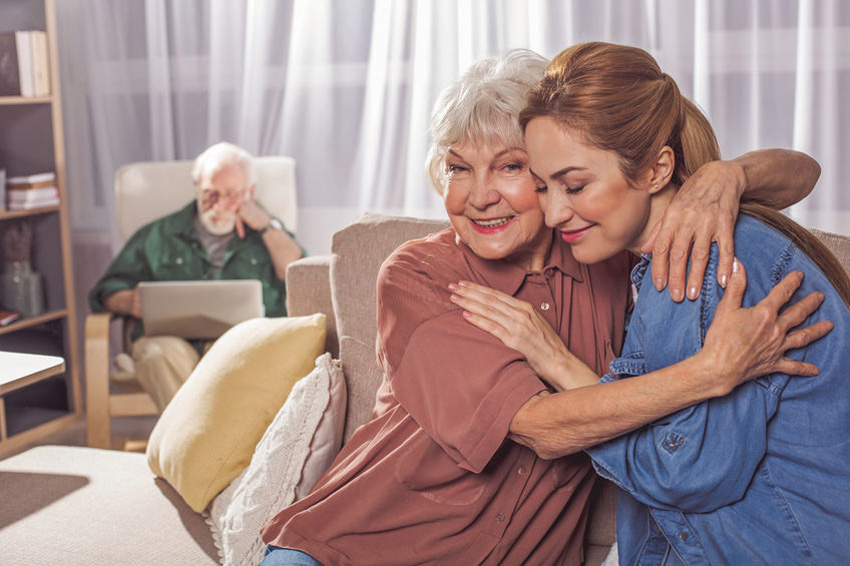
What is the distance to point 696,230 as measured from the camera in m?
1.14

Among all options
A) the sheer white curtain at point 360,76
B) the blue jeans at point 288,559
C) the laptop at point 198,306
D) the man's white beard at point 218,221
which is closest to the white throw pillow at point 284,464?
the blue jeans at point 288,559

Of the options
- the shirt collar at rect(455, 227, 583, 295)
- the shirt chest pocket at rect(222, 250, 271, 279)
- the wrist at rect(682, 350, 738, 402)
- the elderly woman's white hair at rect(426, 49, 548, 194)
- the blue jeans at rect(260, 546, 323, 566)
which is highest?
the elderly woman's white hair at rect(426, 49, 548, 194)

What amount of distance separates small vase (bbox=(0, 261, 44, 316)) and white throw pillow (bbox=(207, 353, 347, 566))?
2336mm

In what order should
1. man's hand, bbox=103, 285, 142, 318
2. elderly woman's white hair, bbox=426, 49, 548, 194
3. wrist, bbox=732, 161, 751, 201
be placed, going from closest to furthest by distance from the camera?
wrist, bbox=732, 161, 751, 201
elderly woman's white hair, bbox=426, 49, 548, 194
man's hand, bbox=103, 285, 142, 318

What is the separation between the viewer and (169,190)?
352cm

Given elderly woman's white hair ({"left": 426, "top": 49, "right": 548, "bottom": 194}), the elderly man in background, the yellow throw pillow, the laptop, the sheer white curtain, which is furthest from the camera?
the elderly man in background

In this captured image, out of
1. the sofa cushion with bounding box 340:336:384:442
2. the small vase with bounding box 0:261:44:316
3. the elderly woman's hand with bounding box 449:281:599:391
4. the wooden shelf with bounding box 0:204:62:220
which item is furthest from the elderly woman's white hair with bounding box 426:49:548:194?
the small vase with bounding box 0:261:44:316

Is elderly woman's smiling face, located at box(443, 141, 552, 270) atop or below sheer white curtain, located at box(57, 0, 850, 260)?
below

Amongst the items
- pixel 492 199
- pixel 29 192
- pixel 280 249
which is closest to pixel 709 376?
pixel 492 199

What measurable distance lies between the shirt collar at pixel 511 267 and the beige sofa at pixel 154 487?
0.39 m

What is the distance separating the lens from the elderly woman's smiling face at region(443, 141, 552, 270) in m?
1.39

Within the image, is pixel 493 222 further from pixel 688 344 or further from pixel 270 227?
pixel 270 227

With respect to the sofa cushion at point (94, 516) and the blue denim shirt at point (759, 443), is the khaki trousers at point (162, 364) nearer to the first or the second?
the sofa cushion at point (94, 516)

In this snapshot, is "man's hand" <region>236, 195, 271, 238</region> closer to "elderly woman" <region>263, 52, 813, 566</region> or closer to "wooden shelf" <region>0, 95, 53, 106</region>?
"wooden shelf" <region>0, 95, 53, 106</region>
